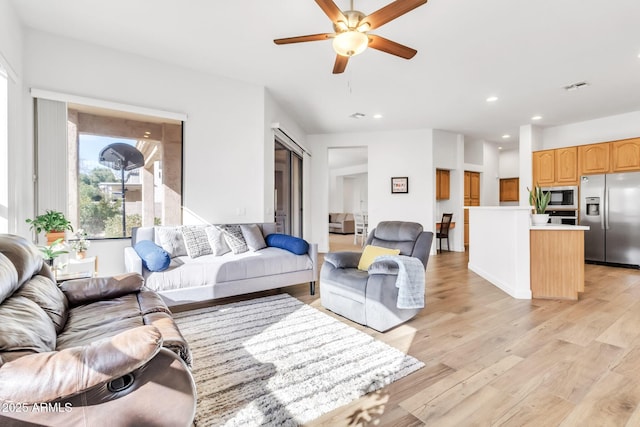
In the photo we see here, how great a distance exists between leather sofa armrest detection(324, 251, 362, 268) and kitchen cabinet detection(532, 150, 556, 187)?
17.7ft

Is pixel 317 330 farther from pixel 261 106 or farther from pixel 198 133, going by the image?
pixel 261 106

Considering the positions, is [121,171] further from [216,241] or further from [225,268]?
[225,268]

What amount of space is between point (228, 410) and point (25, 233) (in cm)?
291

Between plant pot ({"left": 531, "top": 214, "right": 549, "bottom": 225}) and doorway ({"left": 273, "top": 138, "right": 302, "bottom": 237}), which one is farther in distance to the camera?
doorway ({"left": 273, "top": 138, "right": 302, "bottom": 237})

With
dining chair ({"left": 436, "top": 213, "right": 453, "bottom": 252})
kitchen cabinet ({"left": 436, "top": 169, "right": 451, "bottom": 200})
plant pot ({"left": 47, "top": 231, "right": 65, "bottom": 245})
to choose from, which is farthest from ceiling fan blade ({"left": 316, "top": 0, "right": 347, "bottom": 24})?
dining chair ({"left": 436, "top": 213, "right": 453, "bottom": 252})

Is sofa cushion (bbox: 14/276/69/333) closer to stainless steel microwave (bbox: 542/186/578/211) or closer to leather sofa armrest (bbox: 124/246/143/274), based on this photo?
leather sofa armrest (bbox: 124/246/143/274)

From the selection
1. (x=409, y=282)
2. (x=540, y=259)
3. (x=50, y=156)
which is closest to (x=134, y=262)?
(x=50, y=156)

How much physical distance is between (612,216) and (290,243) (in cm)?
579

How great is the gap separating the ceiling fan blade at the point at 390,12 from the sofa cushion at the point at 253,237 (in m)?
2.57

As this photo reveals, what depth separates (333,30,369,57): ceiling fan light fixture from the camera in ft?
7.43

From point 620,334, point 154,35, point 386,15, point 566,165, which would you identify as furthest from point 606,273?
point 154,35

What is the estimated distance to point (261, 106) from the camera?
14.8ft

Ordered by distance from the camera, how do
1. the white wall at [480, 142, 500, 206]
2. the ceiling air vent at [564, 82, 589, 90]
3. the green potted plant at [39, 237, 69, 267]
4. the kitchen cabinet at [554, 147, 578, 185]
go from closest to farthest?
the green potted plant at [39, 237, 69, 267]
the ceiling air vent at [564, 82, 589, 90]
the kitchen cabinet at [554, 147, 578, 185]
the white wall at [480, 142, 500, 206]

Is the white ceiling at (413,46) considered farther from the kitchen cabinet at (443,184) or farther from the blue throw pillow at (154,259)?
the blue throw pillow at (154,259)
